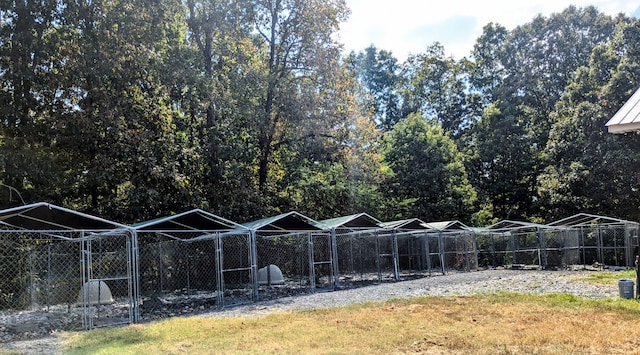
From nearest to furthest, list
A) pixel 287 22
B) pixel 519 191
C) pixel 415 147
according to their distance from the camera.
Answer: pixel 287 22 < pixel 415 147 < pixel 519 191

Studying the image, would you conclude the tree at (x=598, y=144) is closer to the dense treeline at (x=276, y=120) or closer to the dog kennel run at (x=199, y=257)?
the dense treeline at (x=276, y=120)

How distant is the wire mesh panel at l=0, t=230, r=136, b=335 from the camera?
1286cm

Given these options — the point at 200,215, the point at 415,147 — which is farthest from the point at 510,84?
the point at 200,215

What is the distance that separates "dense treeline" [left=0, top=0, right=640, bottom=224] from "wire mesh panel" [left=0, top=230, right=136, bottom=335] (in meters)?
1.74

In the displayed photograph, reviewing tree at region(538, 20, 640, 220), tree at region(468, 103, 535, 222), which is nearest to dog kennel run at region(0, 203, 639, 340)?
tree at region(538, 20, 640, 220)

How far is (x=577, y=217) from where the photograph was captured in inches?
964

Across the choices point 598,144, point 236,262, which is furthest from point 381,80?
point 236,262

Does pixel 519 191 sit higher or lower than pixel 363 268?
higher

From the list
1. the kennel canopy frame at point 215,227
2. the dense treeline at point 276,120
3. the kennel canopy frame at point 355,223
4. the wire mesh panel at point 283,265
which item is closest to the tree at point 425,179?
the dense treeline at point 276,120

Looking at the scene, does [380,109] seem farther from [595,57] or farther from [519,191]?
[595,57]

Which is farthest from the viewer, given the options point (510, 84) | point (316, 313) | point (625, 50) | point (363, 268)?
point (510, 84)

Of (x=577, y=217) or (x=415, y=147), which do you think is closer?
(x=577, y=217)

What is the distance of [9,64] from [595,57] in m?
29.3

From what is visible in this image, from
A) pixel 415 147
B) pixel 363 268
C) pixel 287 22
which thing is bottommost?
pixel 363 268
